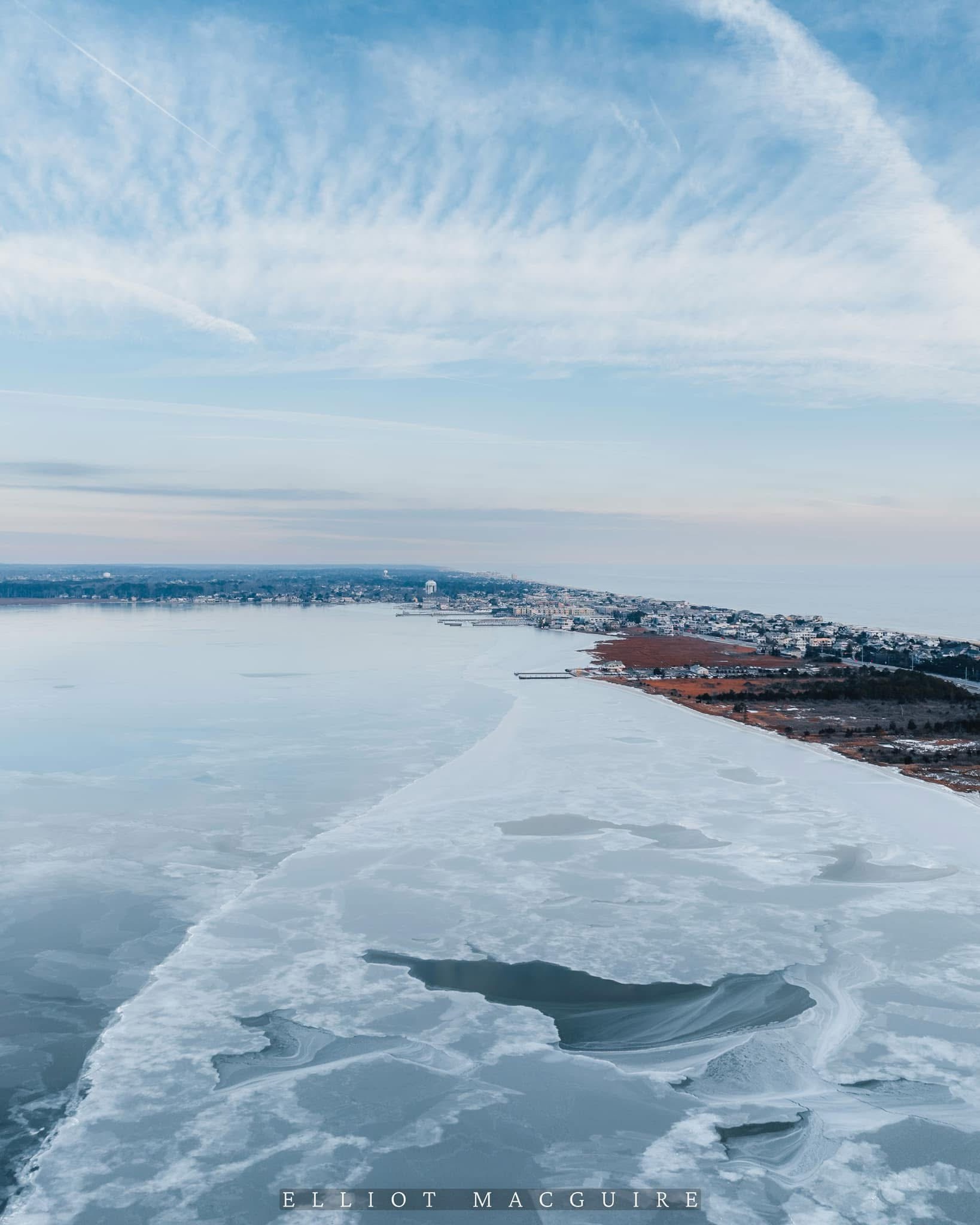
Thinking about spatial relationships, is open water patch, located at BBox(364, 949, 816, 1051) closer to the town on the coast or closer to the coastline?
the coastline

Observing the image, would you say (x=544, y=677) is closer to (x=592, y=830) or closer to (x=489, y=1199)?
(x=592, y=830)

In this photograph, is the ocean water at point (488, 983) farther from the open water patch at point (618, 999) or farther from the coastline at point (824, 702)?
the coastline at point (824, 702)

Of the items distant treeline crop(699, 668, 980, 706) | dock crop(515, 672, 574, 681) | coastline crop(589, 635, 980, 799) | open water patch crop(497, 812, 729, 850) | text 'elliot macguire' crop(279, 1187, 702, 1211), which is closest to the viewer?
text 'elliot macguire' crop(279, 1187, 702, 1211)

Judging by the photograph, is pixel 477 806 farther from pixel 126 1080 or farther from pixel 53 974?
Answer: pixel 126 1080

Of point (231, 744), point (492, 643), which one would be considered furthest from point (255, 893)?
point (492, 643)

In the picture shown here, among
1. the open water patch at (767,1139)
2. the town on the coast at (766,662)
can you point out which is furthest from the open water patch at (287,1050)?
the town on the coast at (766,662)

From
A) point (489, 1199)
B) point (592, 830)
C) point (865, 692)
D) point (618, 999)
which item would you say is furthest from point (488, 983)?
point (865, 692)

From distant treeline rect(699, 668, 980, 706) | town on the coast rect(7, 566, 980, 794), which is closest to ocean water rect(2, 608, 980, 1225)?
town on the coast rect(7, 566, 980, 794)
